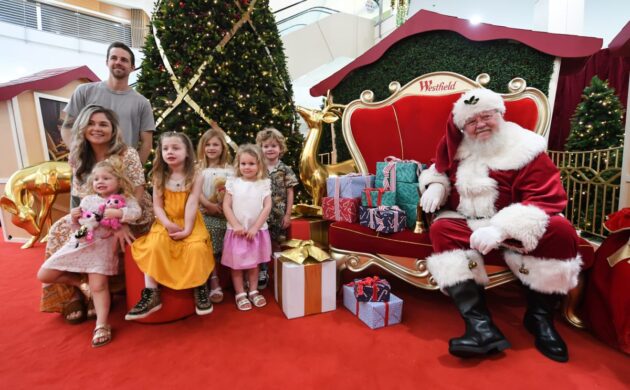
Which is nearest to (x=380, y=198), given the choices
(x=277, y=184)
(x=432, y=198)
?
(x=432, y=198)

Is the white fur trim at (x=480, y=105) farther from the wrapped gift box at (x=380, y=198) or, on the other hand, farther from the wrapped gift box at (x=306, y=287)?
the wrapped gift box at (x=306, y=287)

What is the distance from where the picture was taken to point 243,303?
2.29 meters

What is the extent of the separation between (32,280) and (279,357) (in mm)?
2592

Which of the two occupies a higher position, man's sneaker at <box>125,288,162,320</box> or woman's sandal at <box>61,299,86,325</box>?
man's sneaker at <box>125,288,162,320</box>

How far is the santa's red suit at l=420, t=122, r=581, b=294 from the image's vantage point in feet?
5.57

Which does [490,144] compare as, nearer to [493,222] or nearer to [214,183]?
[493,222]

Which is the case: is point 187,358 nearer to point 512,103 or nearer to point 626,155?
point 512,103

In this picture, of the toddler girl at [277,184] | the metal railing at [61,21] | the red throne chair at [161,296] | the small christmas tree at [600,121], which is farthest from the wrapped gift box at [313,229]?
the metal railing at [61,21]

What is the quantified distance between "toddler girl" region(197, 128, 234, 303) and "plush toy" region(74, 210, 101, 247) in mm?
746

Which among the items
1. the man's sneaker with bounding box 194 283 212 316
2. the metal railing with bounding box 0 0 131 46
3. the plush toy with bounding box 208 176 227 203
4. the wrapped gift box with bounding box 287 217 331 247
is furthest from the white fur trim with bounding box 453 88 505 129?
the metal railing with bounding box 0 0 131 46

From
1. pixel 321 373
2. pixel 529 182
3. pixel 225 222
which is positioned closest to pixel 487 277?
pixel 529 182

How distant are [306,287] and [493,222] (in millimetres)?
1193

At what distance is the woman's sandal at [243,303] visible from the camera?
7.49 feet

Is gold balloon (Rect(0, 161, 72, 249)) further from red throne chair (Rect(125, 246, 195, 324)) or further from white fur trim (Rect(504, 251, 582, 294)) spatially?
white fur trim (Rect(504, 251, 582, 294))
